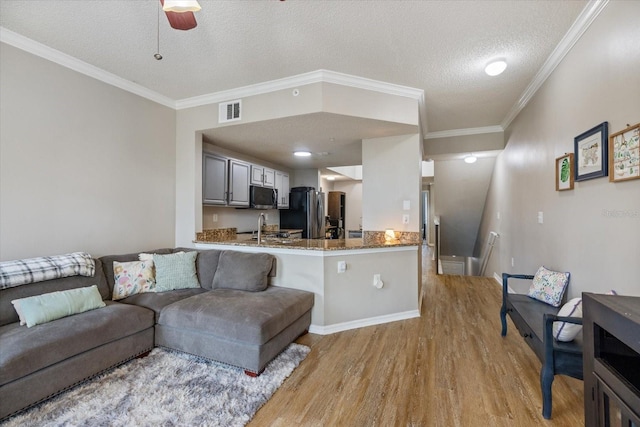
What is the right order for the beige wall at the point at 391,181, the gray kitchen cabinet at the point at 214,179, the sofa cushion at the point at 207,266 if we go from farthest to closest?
the gray kitchen cabinet at the point at 214,179, the beige wall at the point at 391,181, the sofa cushion at the point at 207,266

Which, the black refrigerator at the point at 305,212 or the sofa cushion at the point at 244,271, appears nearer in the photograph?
the sofa cushion at the point at 244,271

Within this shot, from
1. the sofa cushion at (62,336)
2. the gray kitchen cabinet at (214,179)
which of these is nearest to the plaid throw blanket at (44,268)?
the sofa cushion at (62,336)

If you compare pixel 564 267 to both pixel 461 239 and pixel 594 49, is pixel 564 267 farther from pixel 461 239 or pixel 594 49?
pixel 461 239

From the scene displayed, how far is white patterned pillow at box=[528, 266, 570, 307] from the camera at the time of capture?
2354mm

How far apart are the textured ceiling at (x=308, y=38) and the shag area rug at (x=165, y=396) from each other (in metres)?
2.68

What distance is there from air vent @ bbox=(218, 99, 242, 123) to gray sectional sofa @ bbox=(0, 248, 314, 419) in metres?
1.67

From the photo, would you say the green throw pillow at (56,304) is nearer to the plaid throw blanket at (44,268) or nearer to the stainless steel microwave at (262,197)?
the plaid throw blanket at (44,268)

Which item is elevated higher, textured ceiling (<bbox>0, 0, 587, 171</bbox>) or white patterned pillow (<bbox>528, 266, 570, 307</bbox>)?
textured ceiling (<bbox>0, 0, 587, 171</bbox>)

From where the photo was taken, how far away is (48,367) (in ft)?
5.78

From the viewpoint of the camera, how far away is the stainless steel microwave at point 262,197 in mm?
4816

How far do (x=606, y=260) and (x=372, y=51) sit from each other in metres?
2.36

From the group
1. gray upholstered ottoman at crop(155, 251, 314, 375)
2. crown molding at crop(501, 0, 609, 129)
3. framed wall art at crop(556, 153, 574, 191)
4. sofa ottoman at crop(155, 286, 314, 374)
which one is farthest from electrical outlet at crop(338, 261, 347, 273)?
crown molding at crop(501, 0, 609, 129)

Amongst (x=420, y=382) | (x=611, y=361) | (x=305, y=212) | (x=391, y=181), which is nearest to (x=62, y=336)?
(x=420, y=382)

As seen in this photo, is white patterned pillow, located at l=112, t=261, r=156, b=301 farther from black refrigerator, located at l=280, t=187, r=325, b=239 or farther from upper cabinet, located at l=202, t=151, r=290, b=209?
black refrigerator, located at l=280, t=187, r=325, b=239
